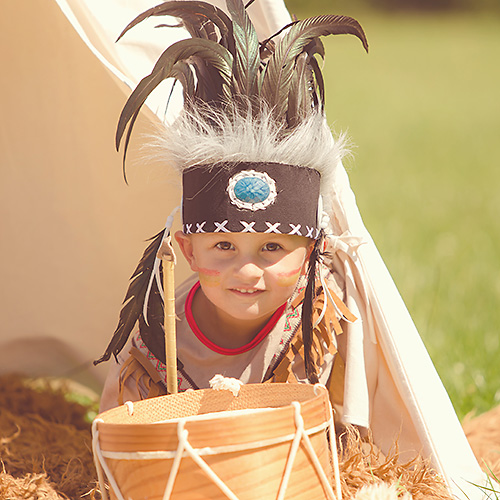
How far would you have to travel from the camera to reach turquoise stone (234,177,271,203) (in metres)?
2.00

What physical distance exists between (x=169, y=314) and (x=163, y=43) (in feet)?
3.28

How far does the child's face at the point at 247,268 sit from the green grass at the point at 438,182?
1.42ft

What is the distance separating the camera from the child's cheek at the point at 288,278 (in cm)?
211

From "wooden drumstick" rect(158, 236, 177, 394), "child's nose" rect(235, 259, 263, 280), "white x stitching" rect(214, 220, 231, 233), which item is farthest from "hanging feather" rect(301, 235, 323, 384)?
"wooden drumstick" rect(158, 236, 177, 394)

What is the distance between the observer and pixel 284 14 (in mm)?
2338

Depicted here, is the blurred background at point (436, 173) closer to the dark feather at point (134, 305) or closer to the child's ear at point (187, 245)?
the child's ear at point (187, 245)

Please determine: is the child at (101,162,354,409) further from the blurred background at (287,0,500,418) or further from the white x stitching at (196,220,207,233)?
the blurred background at (287,0,500,418)

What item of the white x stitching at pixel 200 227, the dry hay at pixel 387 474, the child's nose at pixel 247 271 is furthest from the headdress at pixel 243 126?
the dry hay at pixel 387 474

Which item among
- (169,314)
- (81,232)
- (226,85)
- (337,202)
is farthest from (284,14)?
(81,232)

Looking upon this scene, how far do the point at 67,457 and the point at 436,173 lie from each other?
8312mm

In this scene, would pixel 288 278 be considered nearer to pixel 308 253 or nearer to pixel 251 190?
pixel 308 253

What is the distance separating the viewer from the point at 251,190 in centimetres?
200

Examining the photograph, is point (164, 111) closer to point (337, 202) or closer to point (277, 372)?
point (337, 202)

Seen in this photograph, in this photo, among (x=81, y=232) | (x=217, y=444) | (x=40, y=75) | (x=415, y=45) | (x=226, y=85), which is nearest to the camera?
(x=217, y=444)
